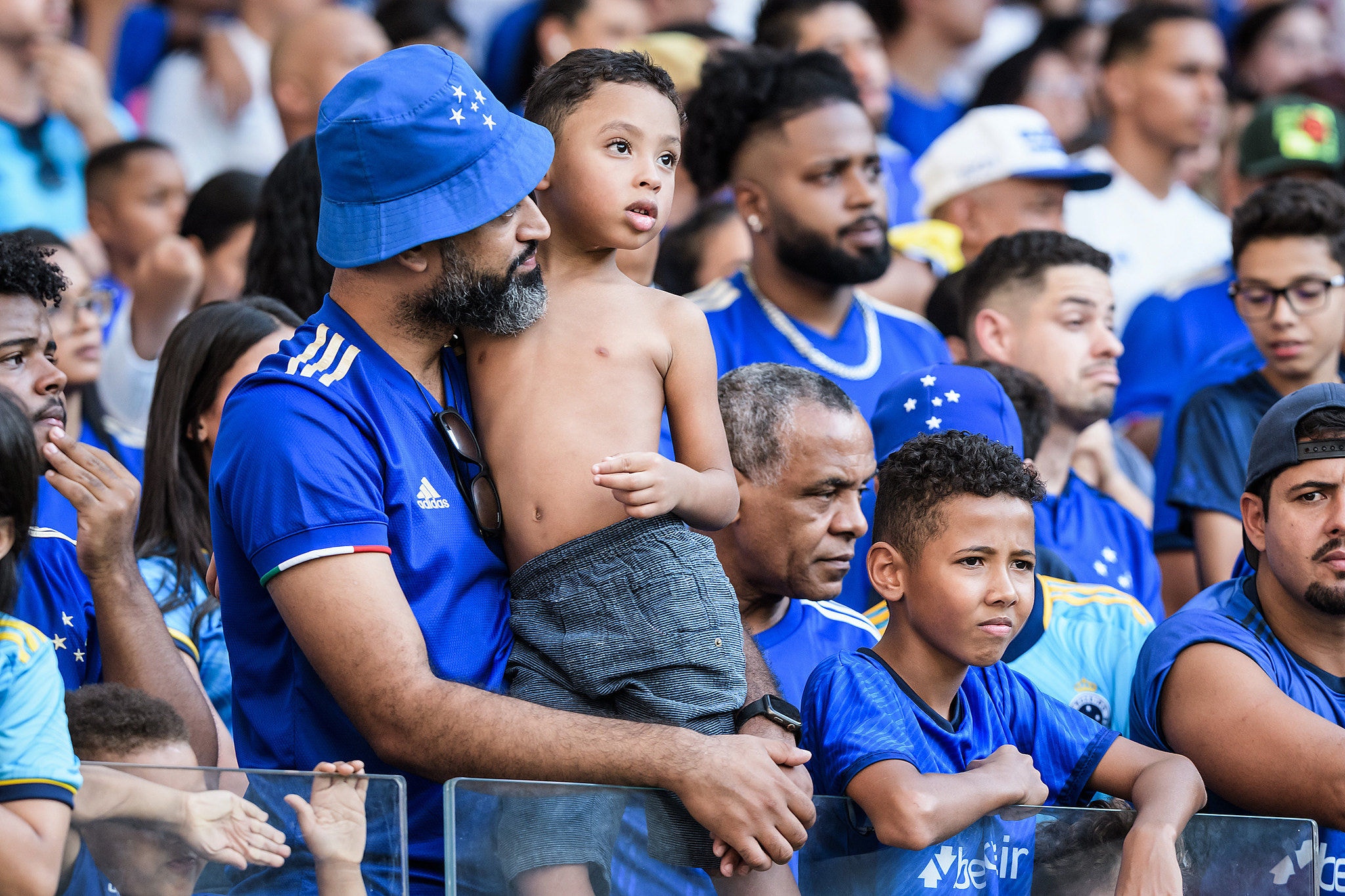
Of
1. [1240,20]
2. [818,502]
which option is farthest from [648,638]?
[1240,20]

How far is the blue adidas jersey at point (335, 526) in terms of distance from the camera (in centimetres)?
271

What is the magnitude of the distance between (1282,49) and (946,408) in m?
6.33

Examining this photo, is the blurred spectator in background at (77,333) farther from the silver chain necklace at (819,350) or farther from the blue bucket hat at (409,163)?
the silver chain necklace at (819,350)

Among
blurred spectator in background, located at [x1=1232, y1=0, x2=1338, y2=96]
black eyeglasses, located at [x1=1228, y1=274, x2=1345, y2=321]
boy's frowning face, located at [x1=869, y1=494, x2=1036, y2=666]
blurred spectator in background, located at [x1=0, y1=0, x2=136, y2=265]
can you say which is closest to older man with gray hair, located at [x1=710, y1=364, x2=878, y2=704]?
boy's frowning face, located at [x1=869, y1=494, x2=1036, y2=666]

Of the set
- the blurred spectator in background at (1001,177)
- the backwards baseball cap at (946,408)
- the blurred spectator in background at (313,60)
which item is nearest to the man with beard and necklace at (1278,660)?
the backwards baseball cap at (946,408)

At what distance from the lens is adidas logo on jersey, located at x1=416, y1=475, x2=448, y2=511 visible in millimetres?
2850

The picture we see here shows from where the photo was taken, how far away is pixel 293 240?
4672 mm

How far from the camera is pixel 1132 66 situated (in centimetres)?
768

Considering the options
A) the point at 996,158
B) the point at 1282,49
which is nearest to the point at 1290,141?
the point at 996,158

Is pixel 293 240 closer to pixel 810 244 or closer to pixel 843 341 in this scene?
pixel 810 244

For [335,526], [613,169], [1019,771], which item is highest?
[613,169]

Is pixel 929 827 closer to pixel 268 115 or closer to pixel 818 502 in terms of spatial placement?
pixel 818 502

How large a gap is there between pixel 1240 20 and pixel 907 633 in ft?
27.0

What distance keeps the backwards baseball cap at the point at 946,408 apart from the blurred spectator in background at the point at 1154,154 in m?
3.11
